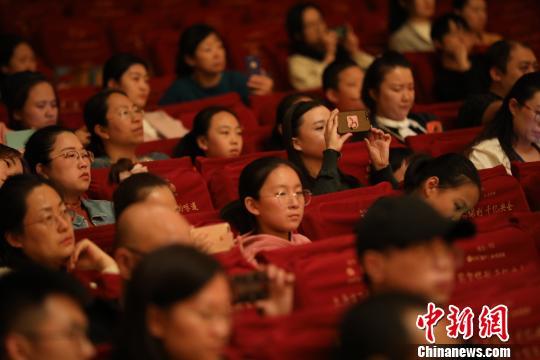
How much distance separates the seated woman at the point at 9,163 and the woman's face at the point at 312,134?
88cm

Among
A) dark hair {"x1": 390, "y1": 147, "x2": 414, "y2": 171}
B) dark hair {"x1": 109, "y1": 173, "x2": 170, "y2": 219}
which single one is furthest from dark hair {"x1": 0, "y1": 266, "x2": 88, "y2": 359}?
dark hair {"x1": 390, "y1": 147, "x2": 414, "y2": 171}

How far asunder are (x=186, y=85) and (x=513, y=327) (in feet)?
7.58

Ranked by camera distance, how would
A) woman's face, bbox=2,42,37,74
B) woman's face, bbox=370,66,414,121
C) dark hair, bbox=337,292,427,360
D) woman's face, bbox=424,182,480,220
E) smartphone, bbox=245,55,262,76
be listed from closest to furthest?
dark hair, bbox=337,292,427,360
woman's face, bbox=424,182,480,220
woman's face, bbox=370,66,414,121
woman's face, bbox=2,42,37,74
smartphone, bbox=245,55,262,76

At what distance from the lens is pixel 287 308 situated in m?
2.07

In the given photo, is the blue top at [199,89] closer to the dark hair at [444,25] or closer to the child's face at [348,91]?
the child's face at [348,91]

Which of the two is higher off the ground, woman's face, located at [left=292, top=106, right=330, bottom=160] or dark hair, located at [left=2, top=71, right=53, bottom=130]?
dark hair, located at [left=2, top=71, right=53, bottom=130]

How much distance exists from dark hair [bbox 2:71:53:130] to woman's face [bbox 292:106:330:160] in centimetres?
99

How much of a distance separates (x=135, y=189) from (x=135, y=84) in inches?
53.4

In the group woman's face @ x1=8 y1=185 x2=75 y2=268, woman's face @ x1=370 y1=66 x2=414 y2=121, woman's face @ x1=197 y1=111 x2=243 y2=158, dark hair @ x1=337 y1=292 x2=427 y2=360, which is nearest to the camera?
dark hair @ x1=337 y1=292 x2=427 y2=360

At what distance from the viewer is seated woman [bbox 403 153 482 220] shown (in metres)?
2.71

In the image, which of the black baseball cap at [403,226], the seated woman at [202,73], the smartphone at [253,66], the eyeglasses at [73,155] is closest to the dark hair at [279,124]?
the seated woman at [202,73]

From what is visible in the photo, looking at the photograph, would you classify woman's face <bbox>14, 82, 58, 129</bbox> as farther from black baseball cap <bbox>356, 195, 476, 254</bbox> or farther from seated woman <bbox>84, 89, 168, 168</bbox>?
black baseball cap <bbox>356, 195, 476, 254</bbox>

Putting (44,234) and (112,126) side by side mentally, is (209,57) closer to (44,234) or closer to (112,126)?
(112,126)

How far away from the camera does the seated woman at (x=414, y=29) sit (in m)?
4.62
